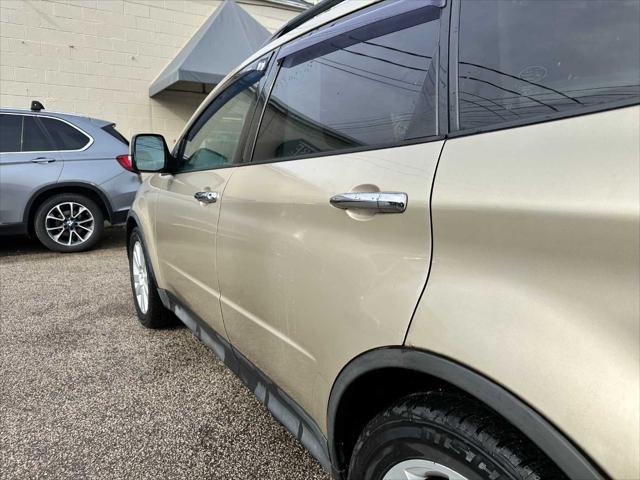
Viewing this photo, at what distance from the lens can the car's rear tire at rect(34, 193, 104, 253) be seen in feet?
19.6

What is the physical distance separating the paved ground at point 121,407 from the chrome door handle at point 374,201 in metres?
1.32

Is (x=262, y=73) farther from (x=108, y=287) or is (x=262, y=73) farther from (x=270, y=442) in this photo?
(x=108, y=287)

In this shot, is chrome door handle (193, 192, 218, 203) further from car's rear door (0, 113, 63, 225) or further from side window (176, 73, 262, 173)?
car's rear door (0, 113, 63, 225)

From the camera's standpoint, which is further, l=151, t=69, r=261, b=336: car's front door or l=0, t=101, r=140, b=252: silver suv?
l=0, t=101, r=140, b=252: silver suv

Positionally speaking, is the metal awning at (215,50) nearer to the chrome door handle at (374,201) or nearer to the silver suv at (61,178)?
the silver suv at (61,178)

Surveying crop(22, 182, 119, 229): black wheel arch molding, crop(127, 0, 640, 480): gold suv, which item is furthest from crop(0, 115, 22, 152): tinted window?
crop(127, 0, 640, 480): gold suv

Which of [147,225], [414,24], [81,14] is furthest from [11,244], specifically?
[414,24]

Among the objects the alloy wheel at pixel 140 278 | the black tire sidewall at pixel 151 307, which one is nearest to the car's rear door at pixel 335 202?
the black tire sidewall at pixel 151 307

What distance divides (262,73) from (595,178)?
5.50 ft

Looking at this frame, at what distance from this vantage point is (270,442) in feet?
7.47

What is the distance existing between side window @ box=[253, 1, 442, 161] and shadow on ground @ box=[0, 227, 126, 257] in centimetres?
547

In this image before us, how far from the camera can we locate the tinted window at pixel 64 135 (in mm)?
6047

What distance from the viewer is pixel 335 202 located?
1413 millimetres

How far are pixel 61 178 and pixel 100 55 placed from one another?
3907 mm
